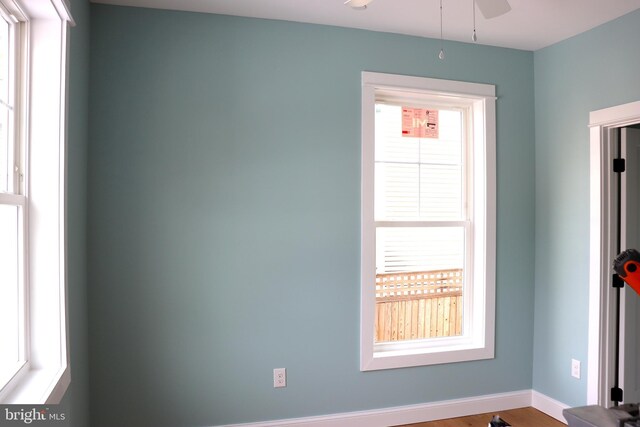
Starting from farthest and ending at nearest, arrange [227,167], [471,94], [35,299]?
[471,94] < [227,167] < [35,299]

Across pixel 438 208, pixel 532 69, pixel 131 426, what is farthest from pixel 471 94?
pixel 131 426

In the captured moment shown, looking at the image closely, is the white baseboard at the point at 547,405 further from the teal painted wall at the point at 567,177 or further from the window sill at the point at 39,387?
the window sill at the point at 39,387

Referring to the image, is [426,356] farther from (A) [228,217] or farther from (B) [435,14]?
(B) [435,14]

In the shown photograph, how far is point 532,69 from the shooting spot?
10.9ft

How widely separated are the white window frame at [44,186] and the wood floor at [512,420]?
7.28 feet

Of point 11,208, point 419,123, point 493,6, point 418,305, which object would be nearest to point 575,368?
point 418,305

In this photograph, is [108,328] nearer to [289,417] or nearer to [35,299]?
[35,299]

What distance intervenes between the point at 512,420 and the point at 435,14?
2691mm

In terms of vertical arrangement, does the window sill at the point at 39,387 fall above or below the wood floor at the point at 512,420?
above

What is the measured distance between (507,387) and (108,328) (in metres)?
2.71

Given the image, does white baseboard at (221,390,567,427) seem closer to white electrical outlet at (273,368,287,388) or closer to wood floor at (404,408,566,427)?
wood floor at (404,408,566,427)

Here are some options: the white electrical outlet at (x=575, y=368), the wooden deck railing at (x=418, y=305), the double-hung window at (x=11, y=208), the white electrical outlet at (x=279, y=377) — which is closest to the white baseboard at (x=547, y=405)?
the white electrical outlet at (x=575, y=368)

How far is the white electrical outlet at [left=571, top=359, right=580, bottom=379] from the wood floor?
0.35m

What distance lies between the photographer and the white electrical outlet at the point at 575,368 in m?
2.95
